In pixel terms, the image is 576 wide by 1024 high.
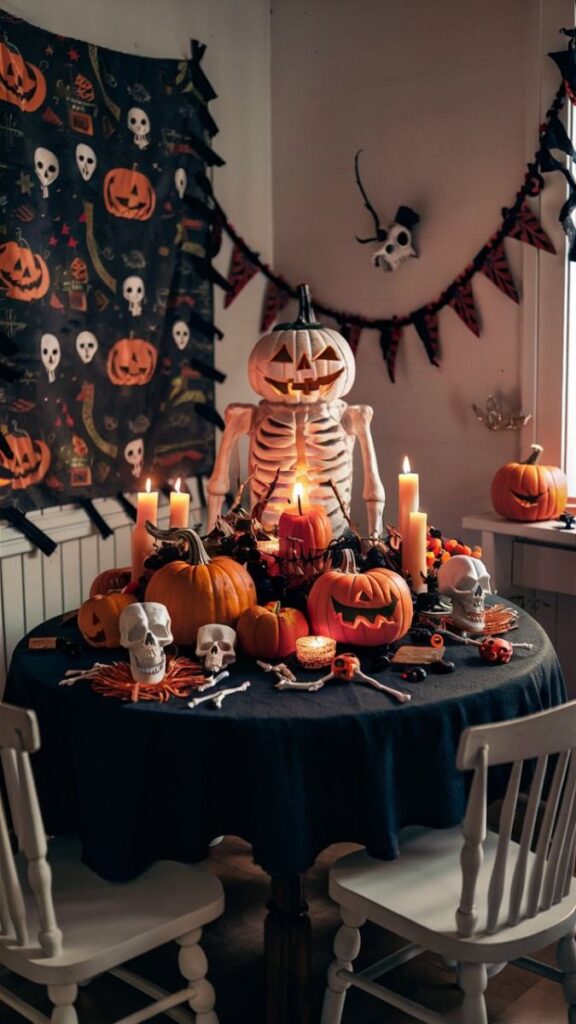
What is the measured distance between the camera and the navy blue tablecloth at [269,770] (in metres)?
1.76

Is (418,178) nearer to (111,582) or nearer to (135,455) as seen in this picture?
(135,455)

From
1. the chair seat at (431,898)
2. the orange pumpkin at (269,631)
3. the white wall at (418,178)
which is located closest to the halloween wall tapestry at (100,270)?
the white wall at (418,178)

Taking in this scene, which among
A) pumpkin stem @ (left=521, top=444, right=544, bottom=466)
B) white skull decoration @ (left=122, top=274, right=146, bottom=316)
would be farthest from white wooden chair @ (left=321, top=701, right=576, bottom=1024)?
white skull decoration @ (left=122, top=274, right=146, bottom=316)

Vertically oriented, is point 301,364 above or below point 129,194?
below

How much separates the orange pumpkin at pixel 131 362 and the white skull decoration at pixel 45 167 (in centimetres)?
53

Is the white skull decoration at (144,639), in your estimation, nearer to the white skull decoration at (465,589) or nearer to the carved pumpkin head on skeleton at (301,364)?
the white skull decoration at (465,589)

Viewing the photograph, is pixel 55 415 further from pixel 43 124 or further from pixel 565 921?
pixel 565 921

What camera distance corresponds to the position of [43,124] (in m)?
3.04

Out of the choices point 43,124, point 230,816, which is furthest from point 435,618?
point 43,124

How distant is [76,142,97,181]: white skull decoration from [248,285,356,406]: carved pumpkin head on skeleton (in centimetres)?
91

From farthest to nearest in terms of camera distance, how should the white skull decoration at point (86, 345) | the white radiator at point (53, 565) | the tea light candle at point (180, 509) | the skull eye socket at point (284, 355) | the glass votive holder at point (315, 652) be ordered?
1. the white skull decoration at point (86, 345)
2. the white radiator at point (53, 565)
3. the skull eye socket at point (284, 355)
4. the tea light candle at point (180, 509)
5. the glass votive holder at point (315, 652)

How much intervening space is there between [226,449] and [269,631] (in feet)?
3.05

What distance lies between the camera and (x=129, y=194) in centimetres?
335

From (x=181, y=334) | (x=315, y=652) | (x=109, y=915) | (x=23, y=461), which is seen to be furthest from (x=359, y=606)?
(x=181, y=334)
